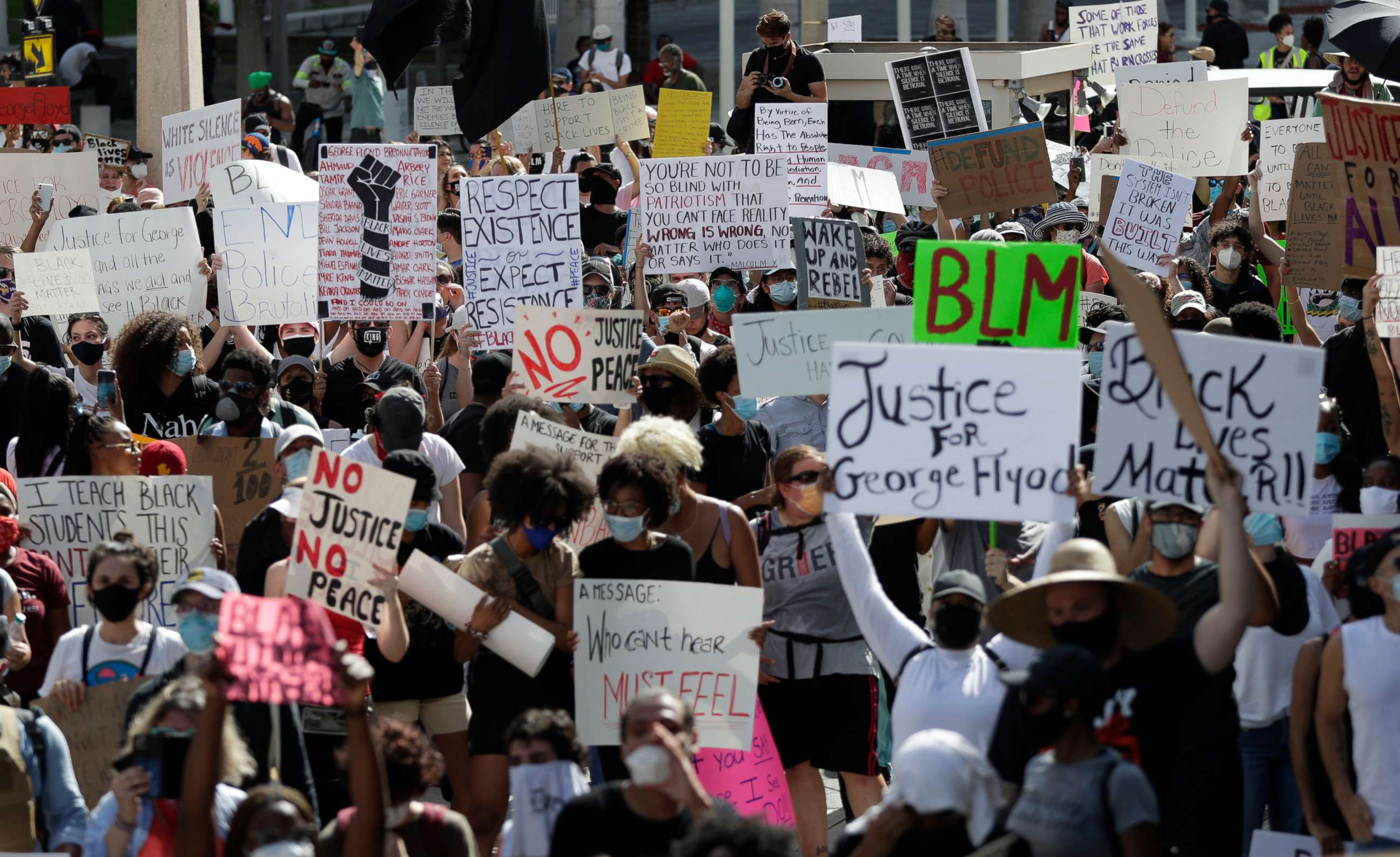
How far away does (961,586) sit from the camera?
4789 millimetres

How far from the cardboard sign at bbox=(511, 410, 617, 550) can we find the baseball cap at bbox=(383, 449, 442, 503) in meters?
0.62

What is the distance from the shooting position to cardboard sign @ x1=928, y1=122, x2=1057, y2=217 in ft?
38.5

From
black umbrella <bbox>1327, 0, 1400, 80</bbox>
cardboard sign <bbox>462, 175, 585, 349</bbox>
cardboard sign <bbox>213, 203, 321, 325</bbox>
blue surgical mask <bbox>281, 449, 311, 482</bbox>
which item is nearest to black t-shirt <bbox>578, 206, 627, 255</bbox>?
cardboard sign <bbox>213, 203, 321, 325</bbox>

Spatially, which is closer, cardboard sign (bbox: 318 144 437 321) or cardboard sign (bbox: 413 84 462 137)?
cardboard sign (bbox: 318 144 437 321)

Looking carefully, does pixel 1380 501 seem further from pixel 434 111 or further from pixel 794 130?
pixel 434 111

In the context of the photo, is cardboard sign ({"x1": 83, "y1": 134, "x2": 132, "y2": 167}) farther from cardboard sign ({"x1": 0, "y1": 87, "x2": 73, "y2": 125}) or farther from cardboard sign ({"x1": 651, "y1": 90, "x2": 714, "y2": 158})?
cardboard sign ({"x1": 651, "y1": 90, "x2": 714, "y2": 158})

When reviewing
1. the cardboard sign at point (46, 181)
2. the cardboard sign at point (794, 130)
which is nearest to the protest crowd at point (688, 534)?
the cardboard sign at point (46, 181)

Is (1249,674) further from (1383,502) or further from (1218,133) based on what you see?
(1218,133)

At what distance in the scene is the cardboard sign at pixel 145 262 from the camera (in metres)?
9.43

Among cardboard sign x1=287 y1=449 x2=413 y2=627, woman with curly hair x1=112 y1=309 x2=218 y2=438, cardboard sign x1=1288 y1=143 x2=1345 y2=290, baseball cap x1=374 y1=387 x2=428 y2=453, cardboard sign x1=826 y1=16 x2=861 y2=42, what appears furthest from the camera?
cardboard sign x1=826 y1=16 x2=861 y2=42

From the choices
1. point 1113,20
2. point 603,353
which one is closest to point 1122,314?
point 603,353

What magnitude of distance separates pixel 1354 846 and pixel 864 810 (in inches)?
68.4

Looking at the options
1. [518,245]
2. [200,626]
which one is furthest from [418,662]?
[518,245]

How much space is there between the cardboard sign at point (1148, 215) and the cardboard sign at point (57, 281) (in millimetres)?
5440
